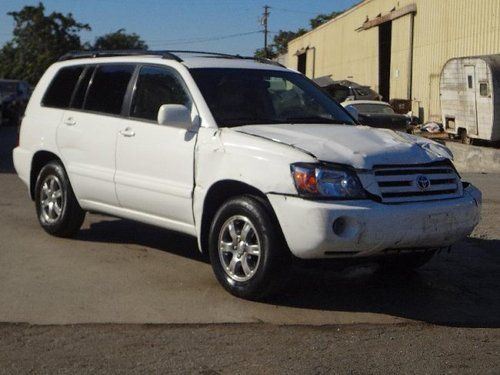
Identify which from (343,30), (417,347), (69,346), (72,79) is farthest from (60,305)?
(343,30)

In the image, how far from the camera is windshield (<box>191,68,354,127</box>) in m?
6.78

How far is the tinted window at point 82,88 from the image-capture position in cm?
812

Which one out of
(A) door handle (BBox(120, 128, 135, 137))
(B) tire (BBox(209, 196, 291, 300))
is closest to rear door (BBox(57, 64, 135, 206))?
(A) door handle (BBox(120, 128, 135, 137))

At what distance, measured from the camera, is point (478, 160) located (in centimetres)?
1841

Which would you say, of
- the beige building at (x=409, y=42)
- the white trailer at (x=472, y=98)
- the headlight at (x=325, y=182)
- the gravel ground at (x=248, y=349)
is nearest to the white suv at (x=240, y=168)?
the headlight at (x=325, y=182)

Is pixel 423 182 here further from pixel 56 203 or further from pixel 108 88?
pixel 56 203

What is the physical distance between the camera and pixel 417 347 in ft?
17.1

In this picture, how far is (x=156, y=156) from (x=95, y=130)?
1048mm

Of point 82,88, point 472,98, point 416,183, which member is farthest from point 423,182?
point 472,98

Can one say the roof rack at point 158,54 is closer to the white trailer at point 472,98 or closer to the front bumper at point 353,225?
the front bumper at point 353,225

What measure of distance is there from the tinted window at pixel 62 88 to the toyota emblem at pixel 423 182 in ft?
12.7

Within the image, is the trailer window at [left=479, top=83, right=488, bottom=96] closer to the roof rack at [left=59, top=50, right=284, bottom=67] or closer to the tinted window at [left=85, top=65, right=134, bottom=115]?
the roof rack at [left=59, top=50, right=284, bottom=67]

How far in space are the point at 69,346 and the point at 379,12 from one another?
37.5 metres

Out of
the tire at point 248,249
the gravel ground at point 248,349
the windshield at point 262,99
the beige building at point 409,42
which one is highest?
the beige building at point 409,42
